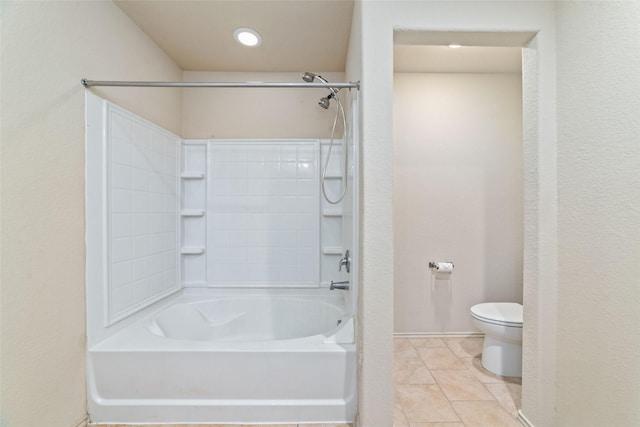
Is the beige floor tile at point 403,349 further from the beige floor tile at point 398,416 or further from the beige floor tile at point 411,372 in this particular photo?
the beige floor tile at point 398,416

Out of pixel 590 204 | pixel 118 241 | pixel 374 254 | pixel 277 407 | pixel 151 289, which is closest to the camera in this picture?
pixel 590 204

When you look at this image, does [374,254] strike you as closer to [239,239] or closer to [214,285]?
[239,239]

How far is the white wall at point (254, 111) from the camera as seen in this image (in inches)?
96.7

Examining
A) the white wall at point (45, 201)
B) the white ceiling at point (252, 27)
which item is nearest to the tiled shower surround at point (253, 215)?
the white ceiling at point (252, 27)

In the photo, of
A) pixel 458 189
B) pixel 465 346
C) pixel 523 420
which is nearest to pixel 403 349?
pixel 465 346

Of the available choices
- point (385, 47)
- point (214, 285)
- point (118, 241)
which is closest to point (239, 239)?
point (214, 285)

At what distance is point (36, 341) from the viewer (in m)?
1.22

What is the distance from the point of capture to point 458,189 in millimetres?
2449

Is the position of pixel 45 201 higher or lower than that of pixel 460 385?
higher

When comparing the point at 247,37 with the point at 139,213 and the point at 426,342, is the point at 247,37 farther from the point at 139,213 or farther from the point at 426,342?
the point at 426,342

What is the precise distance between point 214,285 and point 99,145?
133cm

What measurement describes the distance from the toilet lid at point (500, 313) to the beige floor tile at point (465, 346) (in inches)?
16.7

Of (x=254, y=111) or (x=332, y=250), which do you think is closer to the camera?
(x=332, y=250)

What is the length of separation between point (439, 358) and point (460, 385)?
0.33 metres
